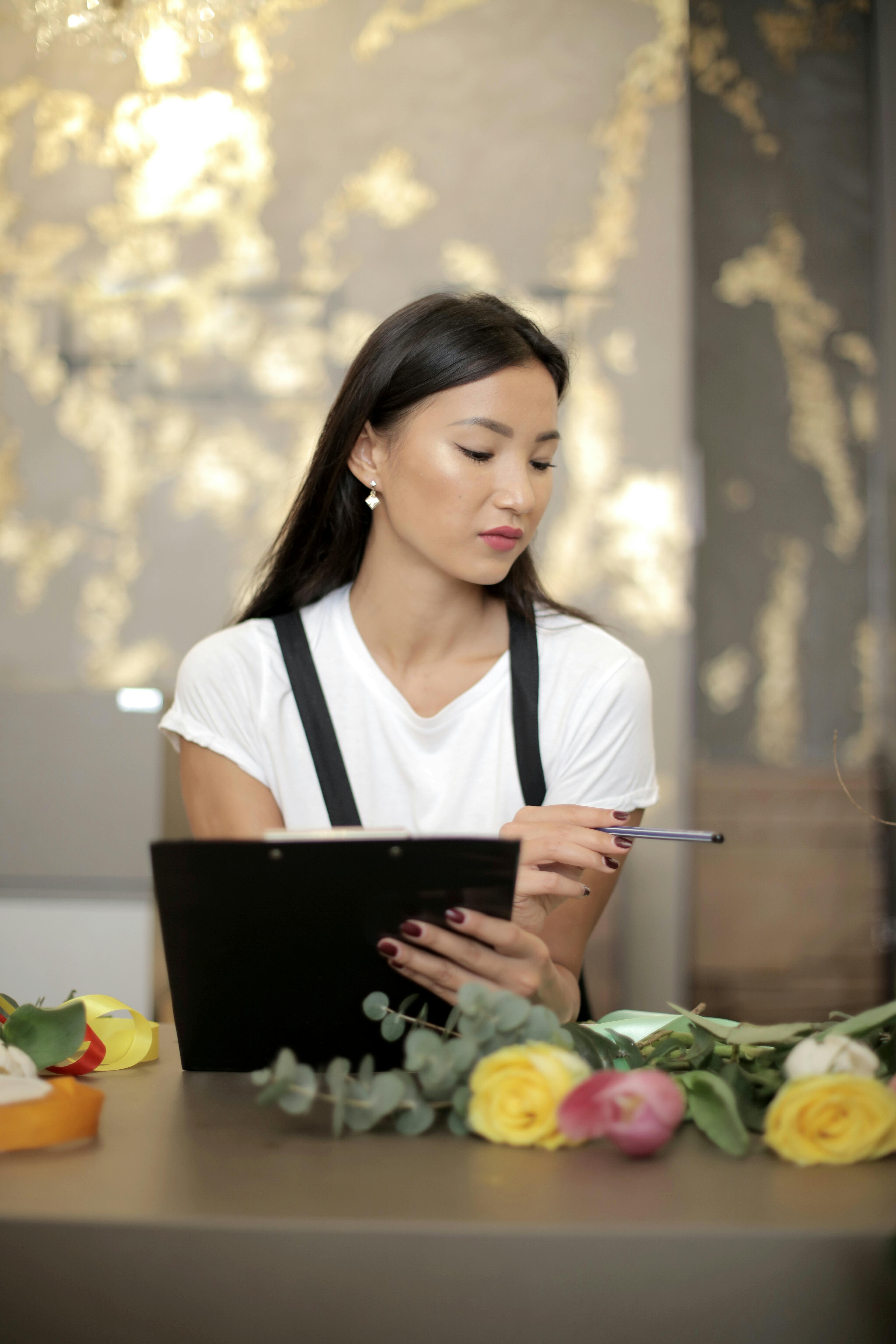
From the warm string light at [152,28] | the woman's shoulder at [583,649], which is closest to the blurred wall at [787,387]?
the warm string light at [152,28]

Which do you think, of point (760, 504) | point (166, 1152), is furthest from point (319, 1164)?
point (760, 504)

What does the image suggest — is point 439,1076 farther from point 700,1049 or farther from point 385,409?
point 385,409

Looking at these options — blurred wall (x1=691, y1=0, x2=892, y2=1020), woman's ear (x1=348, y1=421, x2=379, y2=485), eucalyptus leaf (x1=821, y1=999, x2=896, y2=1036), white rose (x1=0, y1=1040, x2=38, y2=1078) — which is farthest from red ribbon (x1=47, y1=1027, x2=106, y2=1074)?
blurred wall (x1=691, y1=0, x2=892, y2=1020)

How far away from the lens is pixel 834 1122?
53 centimetres

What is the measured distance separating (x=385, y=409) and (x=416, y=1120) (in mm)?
954

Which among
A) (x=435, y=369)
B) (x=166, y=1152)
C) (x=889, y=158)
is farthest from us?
(x=889, y=158)

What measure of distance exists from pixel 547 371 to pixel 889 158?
2193 millimetres

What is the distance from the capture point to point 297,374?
108 inches

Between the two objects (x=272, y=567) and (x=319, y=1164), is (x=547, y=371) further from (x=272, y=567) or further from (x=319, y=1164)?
(x=319, y=1164)

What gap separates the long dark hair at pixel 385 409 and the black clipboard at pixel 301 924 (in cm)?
Result: 77

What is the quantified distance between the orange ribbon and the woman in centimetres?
66

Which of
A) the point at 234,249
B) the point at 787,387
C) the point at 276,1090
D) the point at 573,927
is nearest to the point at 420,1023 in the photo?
the point at 276,1090

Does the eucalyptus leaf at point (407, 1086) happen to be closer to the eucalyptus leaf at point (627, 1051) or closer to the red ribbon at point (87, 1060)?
the eucalyptus leaf at point (627, 1051)

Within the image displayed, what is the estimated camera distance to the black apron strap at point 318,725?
1.31m
